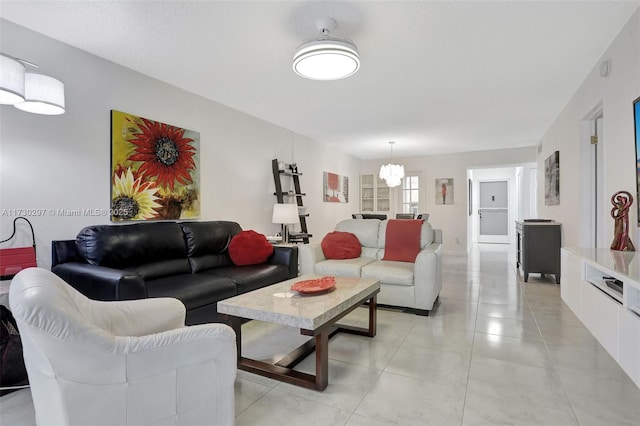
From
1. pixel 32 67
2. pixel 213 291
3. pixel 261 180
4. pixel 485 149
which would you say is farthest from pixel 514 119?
pixel 32 67

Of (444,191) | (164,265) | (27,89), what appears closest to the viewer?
(27,89)

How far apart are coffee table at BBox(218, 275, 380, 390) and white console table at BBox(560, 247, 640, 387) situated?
131 cm

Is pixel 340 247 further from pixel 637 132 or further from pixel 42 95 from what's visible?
pixel 42 95

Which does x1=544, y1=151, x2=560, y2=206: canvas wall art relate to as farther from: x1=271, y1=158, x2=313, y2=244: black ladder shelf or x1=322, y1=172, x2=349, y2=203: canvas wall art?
x1=322, y1=172, x2=349, y2=203: canvas wall art

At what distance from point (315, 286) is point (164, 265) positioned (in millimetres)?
1484

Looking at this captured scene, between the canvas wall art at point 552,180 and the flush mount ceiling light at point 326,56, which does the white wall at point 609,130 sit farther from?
the flush mount ceiling light at point 326,56

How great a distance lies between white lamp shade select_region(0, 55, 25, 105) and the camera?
1865 millimetres

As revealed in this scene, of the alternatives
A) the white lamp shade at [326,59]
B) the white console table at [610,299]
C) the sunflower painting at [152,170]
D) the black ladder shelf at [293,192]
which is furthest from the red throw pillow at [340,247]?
the white console table at [610,299]

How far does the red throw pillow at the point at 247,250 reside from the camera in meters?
3.45

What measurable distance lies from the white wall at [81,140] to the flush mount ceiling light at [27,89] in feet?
Result: 0.74

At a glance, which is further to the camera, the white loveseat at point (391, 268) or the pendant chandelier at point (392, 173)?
the pendant chandelier at point (392, 173)

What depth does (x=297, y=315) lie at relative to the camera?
5.92 feet

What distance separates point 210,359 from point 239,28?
7.31 feet

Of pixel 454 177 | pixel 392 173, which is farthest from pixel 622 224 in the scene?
pixel 454 177
